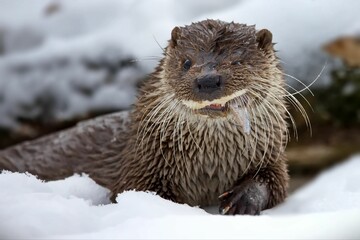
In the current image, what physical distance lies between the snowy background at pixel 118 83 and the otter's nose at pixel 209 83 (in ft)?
1.00

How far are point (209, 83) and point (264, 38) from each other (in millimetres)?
415

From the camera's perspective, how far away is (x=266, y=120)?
98.7 inches

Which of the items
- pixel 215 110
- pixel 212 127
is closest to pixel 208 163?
pixel 212 127

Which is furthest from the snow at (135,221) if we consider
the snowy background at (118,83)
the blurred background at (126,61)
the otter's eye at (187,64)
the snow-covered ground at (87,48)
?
the snow-covered ground at (87,48)

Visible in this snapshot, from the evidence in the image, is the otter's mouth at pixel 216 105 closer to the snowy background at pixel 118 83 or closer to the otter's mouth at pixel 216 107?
the otter's mouth at pixel 216 107

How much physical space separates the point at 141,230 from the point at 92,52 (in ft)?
6.77

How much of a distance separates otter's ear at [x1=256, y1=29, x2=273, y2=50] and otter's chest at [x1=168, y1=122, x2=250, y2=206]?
263 millimetres

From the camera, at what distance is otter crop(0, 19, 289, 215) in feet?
7.51

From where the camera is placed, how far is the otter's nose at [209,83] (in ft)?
6.98

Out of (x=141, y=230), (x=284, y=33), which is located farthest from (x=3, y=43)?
(x=141, y=230)

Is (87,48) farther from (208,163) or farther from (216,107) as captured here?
(216,107)

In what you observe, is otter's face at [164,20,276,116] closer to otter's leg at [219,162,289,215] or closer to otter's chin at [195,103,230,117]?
otter's chin at [195,103,230,117]

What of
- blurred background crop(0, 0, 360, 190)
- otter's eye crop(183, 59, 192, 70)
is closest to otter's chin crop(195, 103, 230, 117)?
otter's eye crop(183, 59, 192, 70)

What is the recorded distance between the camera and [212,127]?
2.45 meters
